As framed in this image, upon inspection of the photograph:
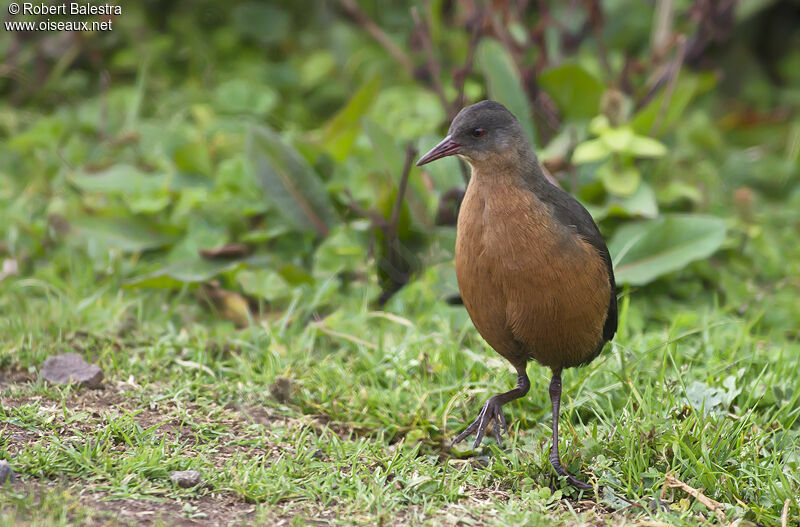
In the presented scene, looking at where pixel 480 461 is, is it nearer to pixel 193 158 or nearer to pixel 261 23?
pixel 193 158

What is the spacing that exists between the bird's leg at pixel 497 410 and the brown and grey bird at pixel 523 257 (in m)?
0.02

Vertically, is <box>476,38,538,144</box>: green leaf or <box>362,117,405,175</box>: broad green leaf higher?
<box>476,38,538,144</box>: green leaf

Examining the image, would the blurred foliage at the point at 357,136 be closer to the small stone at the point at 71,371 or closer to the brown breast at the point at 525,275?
the small stone at the point at 71,371

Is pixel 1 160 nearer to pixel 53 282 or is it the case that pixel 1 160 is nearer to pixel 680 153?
pixel 53 282

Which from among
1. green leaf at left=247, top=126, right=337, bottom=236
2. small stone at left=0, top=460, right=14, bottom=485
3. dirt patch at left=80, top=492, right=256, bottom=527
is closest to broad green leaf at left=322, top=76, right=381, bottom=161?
green leaf at left=247, top=126, right=337, bottom=236

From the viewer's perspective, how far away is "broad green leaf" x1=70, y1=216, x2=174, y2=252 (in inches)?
197

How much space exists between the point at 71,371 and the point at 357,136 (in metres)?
2.51

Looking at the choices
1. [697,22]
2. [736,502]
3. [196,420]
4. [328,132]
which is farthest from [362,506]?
[697,22]

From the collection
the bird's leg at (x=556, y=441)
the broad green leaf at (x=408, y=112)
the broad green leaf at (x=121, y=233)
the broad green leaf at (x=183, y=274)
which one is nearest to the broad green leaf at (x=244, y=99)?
the broad green leaf at (x=408, y=112)

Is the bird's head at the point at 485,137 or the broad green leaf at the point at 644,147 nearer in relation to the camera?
the bird's head at the point at 485,137

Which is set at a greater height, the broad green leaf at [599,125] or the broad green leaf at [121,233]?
the broad green leaf at [599,125]

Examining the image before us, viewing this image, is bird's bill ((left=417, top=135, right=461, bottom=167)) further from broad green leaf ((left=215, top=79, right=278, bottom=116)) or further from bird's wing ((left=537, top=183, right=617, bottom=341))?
broad green leaf ((left=215, top=79, right=278, bottom=116))

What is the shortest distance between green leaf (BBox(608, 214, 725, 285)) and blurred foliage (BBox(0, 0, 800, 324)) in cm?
1

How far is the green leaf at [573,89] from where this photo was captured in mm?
5492
